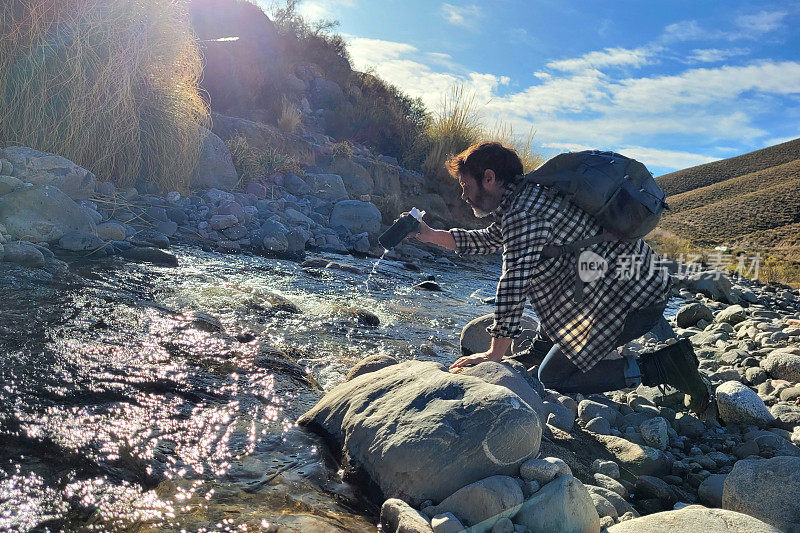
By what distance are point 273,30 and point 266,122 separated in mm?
5726

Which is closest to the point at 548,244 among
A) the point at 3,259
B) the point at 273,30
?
the point at 3,259

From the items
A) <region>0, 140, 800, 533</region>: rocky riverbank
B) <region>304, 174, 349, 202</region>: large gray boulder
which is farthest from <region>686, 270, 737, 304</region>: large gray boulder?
<region>304, 174, 349, 202</region>: large gray boulder

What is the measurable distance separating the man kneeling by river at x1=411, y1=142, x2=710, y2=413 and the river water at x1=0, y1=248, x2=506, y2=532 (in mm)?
1160

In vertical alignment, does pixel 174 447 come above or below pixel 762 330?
below

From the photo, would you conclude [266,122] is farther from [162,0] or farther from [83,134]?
[83,134]

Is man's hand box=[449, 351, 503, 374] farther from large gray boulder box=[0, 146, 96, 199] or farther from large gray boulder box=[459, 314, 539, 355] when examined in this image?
large gray boulder box=[0, 146, 96, 199]

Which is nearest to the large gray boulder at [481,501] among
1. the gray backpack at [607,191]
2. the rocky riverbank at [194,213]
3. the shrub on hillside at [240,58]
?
the gray backpack at [607,191]

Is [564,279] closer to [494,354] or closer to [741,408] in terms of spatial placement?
[494,354]

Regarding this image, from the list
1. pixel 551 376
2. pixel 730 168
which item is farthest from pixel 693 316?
pixel 730 168

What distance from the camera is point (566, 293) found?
10.9 feet

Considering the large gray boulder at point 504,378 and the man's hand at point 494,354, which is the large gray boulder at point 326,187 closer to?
the man's hand at point 494,354

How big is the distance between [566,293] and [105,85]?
6.49 m

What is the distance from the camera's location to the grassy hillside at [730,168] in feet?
139

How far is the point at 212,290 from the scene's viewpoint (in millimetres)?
5023
